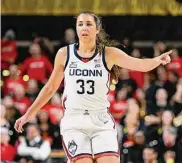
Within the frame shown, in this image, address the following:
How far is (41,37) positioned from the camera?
17.8 meters

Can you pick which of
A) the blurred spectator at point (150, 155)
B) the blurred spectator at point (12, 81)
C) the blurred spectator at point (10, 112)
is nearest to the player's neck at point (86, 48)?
the blurred spectator at point (150, 155)

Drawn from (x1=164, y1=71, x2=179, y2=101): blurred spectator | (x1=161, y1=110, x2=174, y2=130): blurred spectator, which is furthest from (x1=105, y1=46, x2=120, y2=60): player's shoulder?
(x1=164, y1=71, x2=179, y2=101): blurred spectator

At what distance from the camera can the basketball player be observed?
28.0ft

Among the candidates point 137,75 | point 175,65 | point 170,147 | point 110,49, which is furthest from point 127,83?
point 110,49

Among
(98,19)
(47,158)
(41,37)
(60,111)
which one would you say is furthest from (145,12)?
(98,19)

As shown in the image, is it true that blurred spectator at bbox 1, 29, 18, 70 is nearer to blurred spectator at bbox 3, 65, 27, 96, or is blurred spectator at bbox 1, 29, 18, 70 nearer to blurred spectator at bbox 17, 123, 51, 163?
blurred spectator at bbox 3, 65, 27, 96

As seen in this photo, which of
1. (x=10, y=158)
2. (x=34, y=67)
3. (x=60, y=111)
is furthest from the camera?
(x=34, y=67)

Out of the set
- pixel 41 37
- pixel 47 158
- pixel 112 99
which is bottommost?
pixel 47 158

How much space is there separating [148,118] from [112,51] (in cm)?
556

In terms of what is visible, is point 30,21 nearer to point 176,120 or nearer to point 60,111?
point 60,111

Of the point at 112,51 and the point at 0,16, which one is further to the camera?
the point at 0,16

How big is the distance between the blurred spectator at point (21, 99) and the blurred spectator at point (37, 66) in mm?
614

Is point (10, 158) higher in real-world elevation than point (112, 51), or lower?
lower

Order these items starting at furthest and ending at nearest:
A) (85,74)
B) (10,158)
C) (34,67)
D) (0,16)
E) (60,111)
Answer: (0,16), (34,67), (60,111), (10,158), (85,74)
